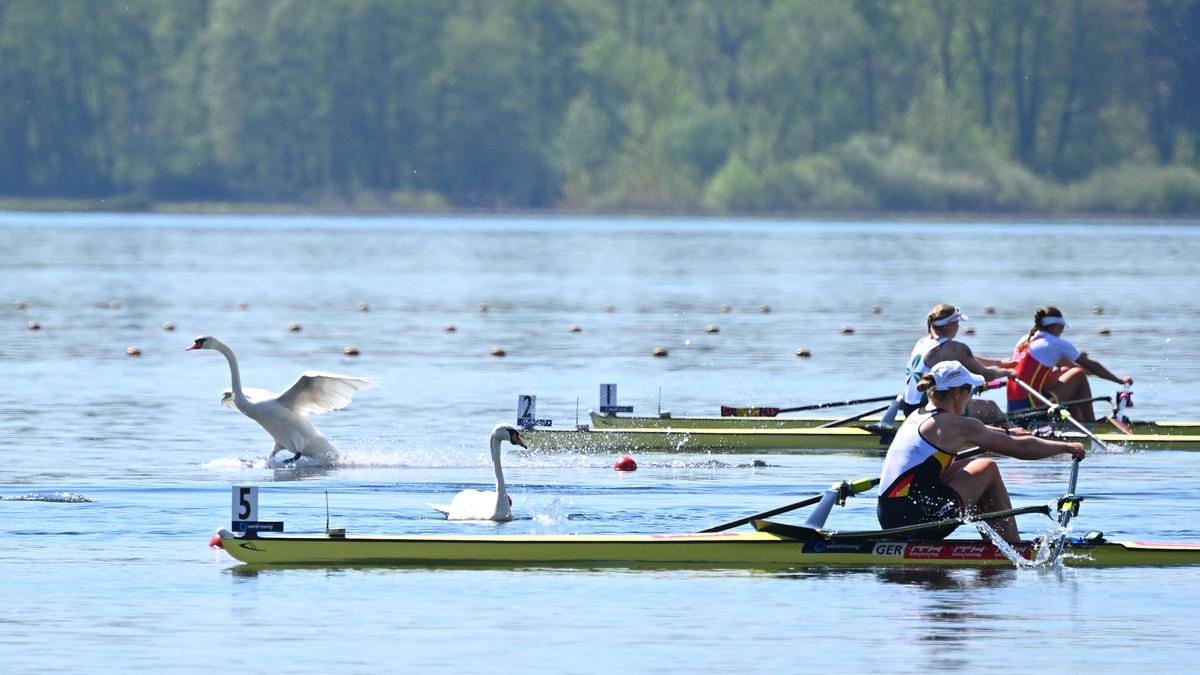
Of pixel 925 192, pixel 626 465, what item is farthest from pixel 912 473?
pixel 925 192

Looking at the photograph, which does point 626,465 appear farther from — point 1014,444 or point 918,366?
point 1014,444

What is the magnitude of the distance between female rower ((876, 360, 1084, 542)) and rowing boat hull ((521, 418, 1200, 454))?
678cm

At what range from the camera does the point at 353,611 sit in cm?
1396

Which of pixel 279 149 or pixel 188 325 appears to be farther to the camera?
pixel 279 149

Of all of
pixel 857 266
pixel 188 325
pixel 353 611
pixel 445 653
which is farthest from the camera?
pixel 857 266

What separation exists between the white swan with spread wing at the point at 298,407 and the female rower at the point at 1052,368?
5829mm

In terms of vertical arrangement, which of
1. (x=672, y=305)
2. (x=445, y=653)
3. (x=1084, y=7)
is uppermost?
(x=1084, y=7)

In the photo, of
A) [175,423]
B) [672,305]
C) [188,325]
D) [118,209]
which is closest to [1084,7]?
[118,209]

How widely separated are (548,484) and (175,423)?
6.52m

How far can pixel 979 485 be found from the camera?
15133 millimetres

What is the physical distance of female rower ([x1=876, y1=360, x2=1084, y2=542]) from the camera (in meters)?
14.7

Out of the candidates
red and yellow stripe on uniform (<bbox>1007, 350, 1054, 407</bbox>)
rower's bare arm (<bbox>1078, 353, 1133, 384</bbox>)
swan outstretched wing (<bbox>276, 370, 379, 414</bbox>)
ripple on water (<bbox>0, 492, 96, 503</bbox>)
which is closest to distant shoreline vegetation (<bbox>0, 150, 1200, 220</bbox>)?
rower's bare arm (<bbox>1078, 353, 1133, 384</bbox>)

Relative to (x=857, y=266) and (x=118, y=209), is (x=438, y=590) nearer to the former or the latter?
(x=857, y=266)

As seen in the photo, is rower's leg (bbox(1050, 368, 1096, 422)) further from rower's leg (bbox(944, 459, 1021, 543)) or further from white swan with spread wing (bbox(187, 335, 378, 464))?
rower's leg (bbox(944, 459, 1021, 543))
